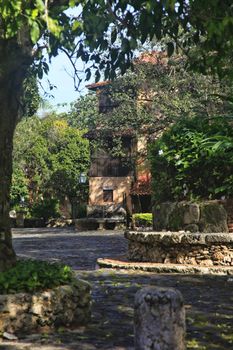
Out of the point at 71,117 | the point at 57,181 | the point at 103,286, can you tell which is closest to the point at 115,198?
the point at 57,181

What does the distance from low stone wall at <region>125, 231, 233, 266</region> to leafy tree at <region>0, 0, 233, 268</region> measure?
518 cm

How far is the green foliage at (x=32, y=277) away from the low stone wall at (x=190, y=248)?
16.2 ft

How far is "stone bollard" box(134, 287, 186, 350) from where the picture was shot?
4145 millimetres

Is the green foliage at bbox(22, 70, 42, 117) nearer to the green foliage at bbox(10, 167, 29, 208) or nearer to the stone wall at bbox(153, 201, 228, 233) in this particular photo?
the stone wall at bbox(153, 201, 228, 233)

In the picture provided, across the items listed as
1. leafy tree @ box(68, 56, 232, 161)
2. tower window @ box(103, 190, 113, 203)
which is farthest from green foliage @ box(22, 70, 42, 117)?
tower window @ box(103, 190, 113, 203)

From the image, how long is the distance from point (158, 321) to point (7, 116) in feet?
12.2

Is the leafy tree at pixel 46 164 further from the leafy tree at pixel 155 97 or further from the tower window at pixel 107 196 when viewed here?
the leafy tree at pixel 155 97

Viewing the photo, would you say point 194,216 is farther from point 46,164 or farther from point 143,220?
point 46,164

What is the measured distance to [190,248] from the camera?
1134cm

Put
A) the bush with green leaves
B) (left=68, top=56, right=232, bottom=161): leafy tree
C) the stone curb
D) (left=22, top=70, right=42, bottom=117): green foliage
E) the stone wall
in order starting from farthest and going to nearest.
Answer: (left=68, top=56, right=232, bottom=161): leafy tree → the bush with green leaves → the stone wall → the stone curb → (left=22, top=70, right=42, bottom=117): green foliage

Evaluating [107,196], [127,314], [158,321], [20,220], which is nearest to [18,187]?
[20,220]

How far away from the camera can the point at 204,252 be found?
1123 centimetres

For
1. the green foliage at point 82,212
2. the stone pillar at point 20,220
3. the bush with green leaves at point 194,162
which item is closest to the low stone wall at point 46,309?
the bush with green leaves at point 194,162

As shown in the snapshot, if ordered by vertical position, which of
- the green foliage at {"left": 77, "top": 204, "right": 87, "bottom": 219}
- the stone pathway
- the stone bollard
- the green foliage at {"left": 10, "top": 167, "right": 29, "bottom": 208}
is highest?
the green foliage at {"left": 10, "top": 167, "right": 29, "bottom": 208}
